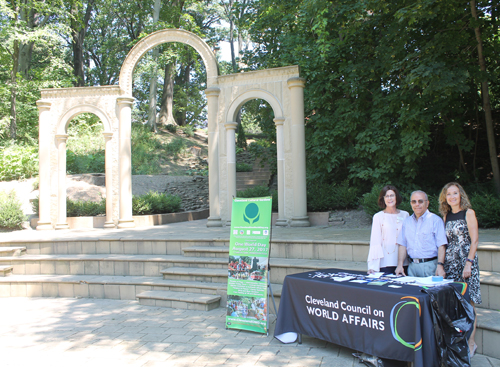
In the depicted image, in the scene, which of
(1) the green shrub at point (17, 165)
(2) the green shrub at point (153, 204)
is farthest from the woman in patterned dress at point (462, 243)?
(1) the green shrub at point (17, 165)

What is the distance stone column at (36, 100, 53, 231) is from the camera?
38.0 ft

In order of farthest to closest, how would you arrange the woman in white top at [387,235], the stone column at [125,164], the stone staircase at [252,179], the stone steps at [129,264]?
the stone staircase at [252,179]
the stone column at [125,164]
the stone steps at [129,264]
the woman in white top at [387,235]

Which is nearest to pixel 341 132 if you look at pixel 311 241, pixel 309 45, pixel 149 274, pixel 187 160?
pixel 309 45

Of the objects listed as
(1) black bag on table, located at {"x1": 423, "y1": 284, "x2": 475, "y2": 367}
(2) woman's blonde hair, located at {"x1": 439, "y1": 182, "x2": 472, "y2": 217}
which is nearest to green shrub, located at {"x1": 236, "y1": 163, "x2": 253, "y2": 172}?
(2) woman's blonde hair, located at {"x1": 439, "y1": 182, "x2": 472, "y2": 217}

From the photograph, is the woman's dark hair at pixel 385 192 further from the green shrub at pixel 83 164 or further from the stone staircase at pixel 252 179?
the green shrub at pixel 83 164

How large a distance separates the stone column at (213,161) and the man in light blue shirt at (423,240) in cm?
693

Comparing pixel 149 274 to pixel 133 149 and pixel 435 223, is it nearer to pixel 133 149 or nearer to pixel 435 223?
pixel 435 223

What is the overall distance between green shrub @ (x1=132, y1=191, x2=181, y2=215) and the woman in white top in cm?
993

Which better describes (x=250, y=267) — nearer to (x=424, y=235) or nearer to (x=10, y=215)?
(x=424, y=235)

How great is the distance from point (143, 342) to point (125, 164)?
7400 mm

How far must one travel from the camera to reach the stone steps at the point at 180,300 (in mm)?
6352

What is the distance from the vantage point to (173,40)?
11.8 meters

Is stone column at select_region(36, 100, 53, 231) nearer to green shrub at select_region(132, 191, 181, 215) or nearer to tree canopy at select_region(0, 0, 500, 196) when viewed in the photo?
green shrub at select_region(132, 191, 181, 215)

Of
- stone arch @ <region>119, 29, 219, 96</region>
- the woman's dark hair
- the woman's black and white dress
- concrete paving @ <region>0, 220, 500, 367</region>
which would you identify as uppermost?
stone arch @ <region>119, 29, 219, 96</region>
